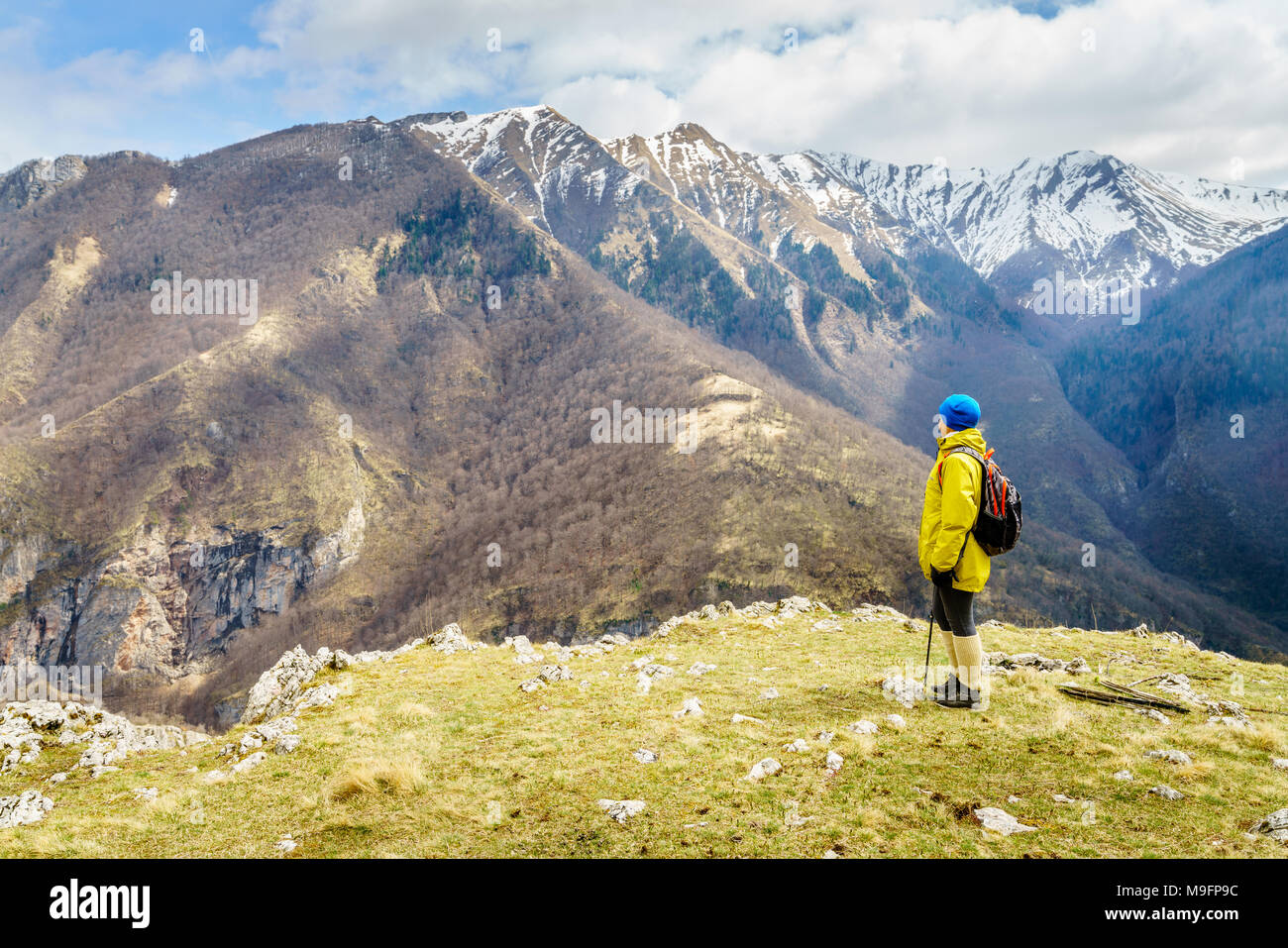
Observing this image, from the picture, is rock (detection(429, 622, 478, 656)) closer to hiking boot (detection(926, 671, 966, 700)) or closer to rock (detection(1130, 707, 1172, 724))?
hiking boot (detection(926, 671, 966, 700))

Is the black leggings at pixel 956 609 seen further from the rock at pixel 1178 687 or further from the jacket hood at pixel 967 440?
the rock at pixel 1178 687

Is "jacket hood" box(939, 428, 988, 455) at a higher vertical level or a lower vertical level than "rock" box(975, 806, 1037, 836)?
higher

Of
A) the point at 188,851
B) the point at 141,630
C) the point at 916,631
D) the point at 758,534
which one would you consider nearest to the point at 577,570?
the point at 758,534

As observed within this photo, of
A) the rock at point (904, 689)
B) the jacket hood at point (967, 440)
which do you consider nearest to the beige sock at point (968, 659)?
the rock at point (904, 689)

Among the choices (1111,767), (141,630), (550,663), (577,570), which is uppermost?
(1111,767)

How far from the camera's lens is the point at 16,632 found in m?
169

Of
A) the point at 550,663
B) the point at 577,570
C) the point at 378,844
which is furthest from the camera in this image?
the point at 577,570

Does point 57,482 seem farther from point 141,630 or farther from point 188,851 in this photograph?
point 188,851

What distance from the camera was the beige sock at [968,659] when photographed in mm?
10148

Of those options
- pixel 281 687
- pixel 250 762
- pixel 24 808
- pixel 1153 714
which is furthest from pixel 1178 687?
pixel 281 687

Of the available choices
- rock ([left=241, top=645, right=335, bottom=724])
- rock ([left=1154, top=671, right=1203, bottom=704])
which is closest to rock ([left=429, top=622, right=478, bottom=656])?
rock ([left=241, top=645, right=335, bottom=724])

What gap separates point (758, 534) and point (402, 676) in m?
132

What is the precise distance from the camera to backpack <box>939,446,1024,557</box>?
917 centimetres
